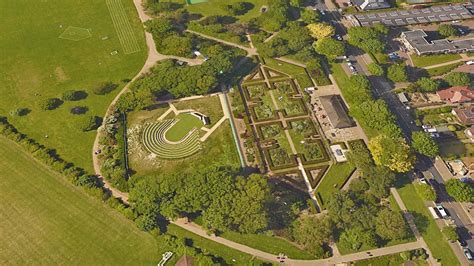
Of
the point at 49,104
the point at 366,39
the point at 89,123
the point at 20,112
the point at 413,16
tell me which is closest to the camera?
the point at 89,123

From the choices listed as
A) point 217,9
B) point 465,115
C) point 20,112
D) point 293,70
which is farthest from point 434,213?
point 20,112

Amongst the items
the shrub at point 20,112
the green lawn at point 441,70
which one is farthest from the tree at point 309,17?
the shrub at point 20,112

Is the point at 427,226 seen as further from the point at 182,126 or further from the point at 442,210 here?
the point at 182,126

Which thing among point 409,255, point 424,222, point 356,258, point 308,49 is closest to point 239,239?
point 356,258

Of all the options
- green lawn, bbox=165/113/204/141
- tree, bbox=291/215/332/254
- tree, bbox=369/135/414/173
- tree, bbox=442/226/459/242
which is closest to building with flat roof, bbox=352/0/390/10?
tree, bbox=369/135/414/173

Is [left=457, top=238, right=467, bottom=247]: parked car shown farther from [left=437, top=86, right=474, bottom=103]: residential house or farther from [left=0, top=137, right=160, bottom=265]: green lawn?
[left=0, top=137, right=160, bottom=265]: green lawn

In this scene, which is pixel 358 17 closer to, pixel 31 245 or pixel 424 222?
pixel 424 222

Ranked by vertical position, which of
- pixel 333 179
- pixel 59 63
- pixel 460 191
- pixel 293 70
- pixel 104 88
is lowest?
pixel 59 63
